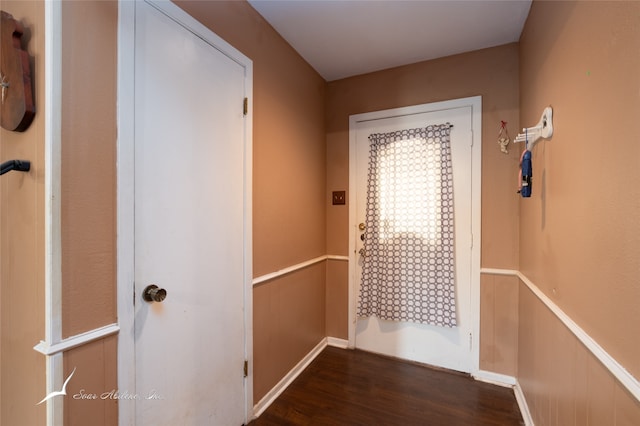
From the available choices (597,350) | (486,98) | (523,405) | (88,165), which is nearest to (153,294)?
(88,165)

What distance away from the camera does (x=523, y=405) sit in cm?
174

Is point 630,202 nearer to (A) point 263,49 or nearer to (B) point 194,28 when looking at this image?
(B) point 194,28

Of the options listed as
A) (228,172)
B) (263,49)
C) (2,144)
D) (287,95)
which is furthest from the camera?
(287,95)

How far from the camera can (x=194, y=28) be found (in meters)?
1.29

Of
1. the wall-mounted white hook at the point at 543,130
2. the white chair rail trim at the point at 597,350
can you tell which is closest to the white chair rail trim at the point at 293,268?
the white chair rail trim at the point at 597,350

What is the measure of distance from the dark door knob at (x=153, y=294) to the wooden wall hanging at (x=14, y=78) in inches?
27.5

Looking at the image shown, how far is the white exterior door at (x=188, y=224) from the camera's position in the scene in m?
1.08

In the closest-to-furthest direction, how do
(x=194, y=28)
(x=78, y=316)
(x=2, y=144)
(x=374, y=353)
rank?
(x=78, y=316), (x=2, y=144), (x=194, y=28), (x=374, y=353)

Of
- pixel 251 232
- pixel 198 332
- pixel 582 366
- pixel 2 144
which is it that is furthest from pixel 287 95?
pixel 582 366

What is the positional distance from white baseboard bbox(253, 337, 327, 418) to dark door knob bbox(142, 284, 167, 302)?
1.09 meters

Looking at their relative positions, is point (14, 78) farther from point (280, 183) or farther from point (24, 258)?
point (280, 183)

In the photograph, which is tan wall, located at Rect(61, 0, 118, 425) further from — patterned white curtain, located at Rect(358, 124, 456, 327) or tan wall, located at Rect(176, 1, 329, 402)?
patterned white curtain, located at Rect(358, 124, 456, 327)

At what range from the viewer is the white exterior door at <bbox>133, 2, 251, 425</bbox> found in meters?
1.08

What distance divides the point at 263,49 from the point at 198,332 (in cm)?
178
